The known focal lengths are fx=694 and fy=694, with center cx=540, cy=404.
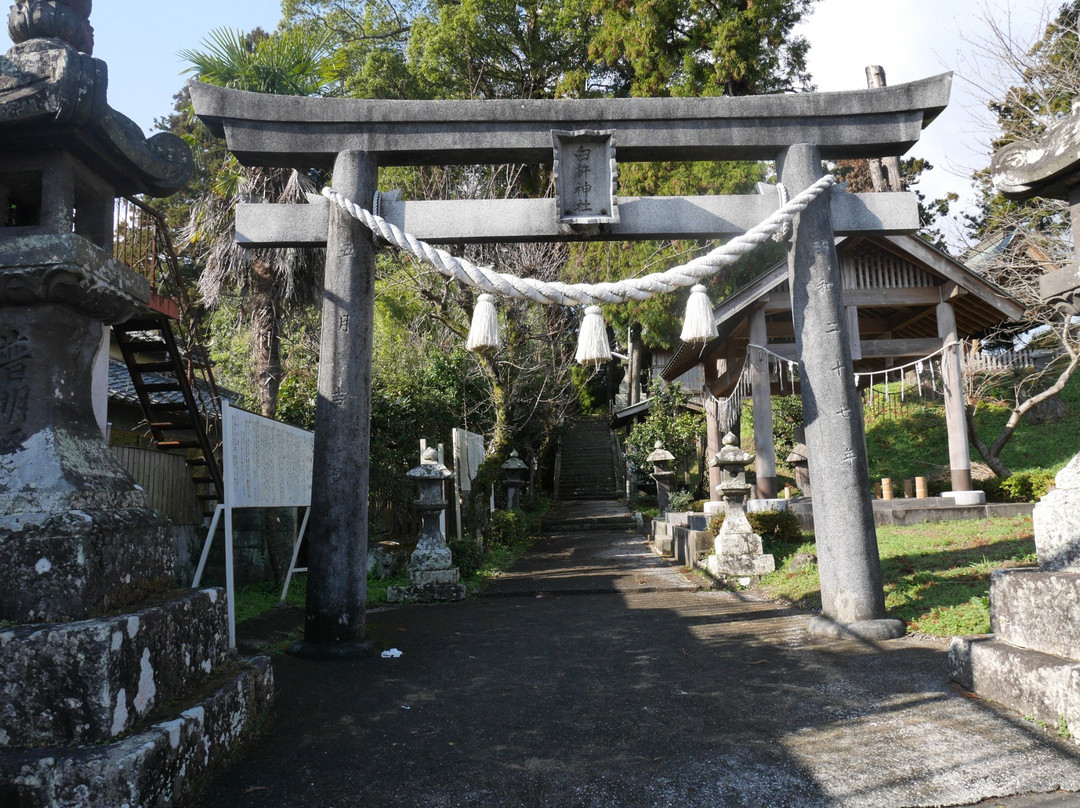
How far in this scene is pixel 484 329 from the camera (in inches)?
227

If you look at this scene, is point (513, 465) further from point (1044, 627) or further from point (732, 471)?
point (1044, 627)

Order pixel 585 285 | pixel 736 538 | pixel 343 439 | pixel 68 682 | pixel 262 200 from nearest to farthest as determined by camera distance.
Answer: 1. pixel 68 682
2. pixel 585 285
3. pixel 343 439
4. pixel 736 538
5. pixel 262 200

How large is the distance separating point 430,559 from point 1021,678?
22.3 ft

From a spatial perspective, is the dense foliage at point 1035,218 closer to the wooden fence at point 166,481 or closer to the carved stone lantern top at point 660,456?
the carved stone lantern top at point 660,456

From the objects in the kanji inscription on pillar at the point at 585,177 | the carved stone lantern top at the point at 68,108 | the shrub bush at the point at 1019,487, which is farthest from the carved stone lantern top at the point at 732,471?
the carved stone lantern top at the point at 68,108

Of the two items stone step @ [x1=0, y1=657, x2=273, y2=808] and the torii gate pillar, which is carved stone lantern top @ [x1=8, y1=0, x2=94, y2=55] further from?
the torii gate pillar

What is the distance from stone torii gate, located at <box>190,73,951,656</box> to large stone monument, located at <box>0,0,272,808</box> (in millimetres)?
2102

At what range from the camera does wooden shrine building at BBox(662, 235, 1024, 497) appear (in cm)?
1312

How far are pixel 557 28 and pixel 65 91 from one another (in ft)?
67.6

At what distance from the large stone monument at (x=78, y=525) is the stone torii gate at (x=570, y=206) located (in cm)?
210

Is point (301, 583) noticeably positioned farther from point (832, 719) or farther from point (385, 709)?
point (832, 719)

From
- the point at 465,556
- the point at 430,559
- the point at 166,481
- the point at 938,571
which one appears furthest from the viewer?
the point at 465,556

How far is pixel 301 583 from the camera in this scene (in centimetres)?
1033

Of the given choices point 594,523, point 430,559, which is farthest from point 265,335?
point 594,523
